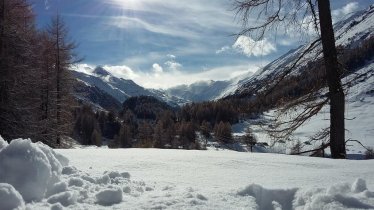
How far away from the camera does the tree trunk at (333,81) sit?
8352 millimetres

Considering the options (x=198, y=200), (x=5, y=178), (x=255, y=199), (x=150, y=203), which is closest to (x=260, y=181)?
(x=255, y=199)

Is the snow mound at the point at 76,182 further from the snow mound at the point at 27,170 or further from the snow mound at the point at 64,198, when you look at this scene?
the snow mound at the point at 64,198

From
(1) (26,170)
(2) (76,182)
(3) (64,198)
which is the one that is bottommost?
(3) (64,198)

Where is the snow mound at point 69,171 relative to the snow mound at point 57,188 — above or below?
above

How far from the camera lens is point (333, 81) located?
27.7 feet

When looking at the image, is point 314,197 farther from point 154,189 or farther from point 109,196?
point 109,196

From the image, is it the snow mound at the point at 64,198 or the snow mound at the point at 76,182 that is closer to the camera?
the snow mound at the point at 64,198

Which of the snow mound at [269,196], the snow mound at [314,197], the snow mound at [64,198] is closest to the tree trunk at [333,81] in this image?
the snow mound at [314,197]

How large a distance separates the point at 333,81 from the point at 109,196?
6.11 meters

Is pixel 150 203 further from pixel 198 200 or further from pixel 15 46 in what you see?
pixel 15 46

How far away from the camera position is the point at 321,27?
8453 mm

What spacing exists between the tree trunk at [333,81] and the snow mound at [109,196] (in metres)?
5.95

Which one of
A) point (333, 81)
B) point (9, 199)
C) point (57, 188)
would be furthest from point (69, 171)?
point (333, 81)

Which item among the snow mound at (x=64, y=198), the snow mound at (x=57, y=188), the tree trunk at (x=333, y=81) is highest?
the tree trunk at (x=333, y=81)
